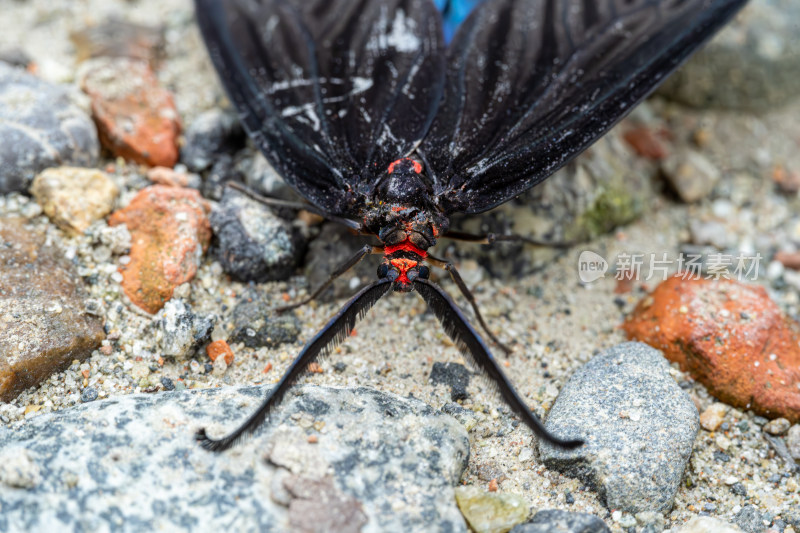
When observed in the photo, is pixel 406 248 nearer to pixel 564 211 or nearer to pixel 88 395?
pixel 564 211

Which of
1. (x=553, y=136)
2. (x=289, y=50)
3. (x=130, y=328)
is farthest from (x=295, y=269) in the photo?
(x=553, y=136)

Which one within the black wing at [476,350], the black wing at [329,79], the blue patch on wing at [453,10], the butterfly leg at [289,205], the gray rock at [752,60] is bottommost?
the black wing at [476,350]

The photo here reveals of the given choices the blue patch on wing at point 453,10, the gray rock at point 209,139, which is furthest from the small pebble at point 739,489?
the gray rock at point 209,139

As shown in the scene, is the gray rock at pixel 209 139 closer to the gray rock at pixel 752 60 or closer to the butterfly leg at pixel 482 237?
the butterfly leg at pixel 482 237

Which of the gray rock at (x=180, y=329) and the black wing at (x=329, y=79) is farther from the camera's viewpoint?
the black wing at (x=329, y=79)

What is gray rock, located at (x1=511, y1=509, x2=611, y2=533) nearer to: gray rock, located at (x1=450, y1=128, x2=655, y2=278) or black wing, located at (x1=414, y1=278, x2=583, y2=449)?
black wing, located at (x1=414, y1=278, x2=583, y2=449)

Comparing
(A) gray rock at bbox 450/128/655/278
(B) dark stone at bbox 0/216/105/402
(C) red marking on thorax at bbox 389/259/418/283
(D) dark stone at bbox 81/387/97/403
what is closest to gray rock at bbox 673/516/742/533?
(C) red marking on thorax at bbox 389/259/418/283

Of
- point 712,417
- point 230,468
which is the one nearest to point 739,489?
point 712,417

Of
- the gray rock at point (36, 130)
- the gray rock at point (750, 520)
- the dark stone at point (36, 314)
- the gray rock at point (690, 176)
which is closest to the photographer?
the gray rock at point (750, 520)
